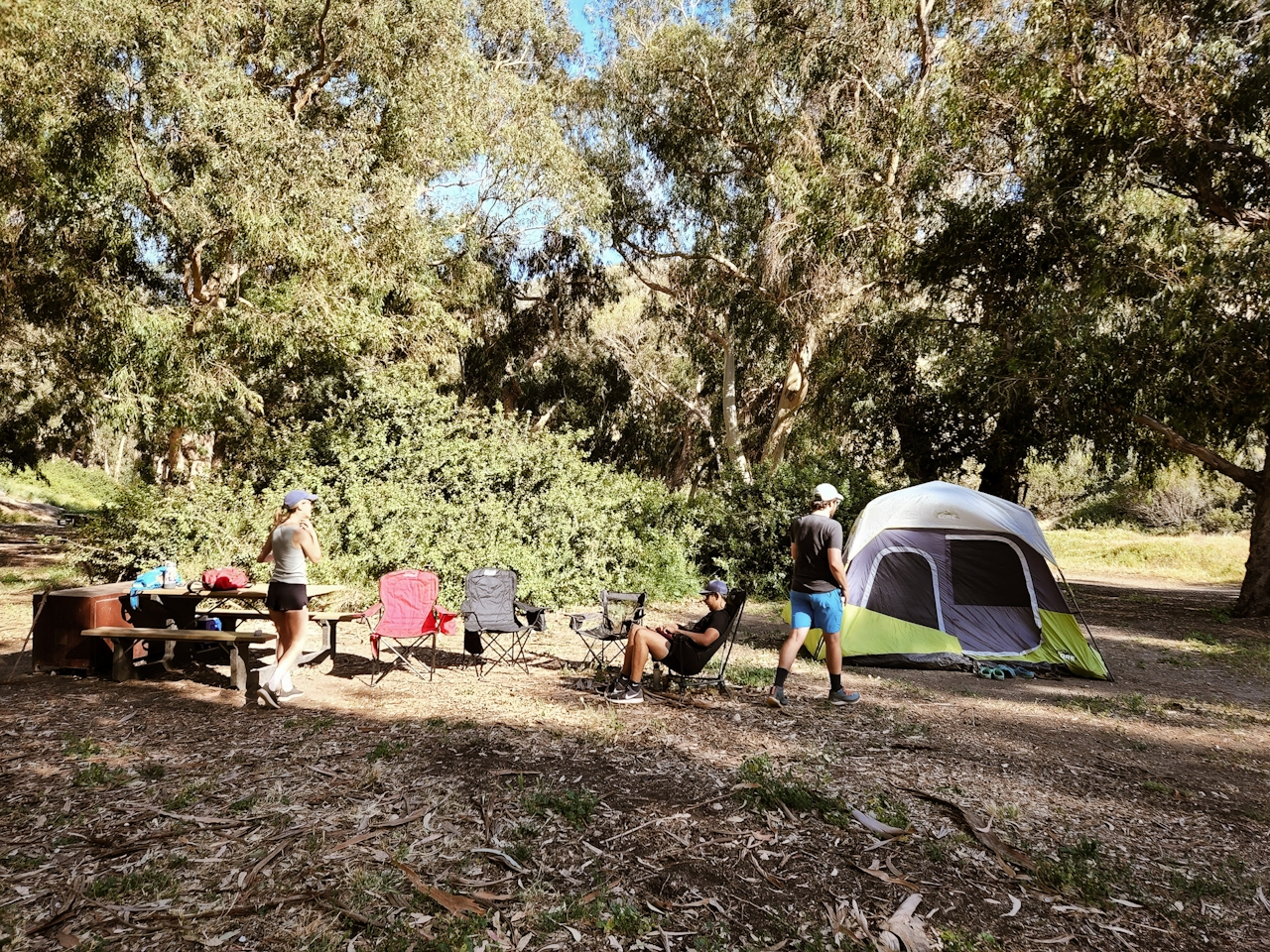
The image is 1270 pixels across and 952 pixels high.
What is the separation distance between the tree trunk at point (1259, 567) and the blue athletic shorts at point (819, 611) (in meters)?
9.46

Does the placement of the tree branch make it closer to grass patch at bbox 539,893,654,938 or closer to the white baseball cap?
the white baseball cap

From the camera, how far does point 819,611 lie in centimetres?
623

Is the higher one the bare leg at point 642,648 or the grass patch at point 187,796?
the bare leg at point 642,648

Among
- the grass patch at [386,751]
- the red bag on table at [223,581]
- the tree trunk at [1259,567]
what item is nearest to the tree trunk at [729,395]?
the tree trunk at [1259,567]

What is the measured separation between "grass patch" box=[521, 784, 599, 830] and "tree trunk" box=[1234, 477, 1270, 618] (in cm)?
1204

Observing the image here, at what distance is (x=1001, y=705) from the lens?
656cm

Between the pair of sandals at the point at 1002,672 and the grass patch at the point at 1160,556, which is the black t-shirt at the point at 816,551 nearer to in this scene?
the pair of sandals at the point at 1002,672

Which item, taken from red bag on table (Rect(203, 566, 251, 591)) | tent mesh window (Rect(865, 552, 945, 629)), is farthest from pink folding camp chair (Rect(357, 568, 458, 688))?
tent mesh window (Rect(865, 552, 945, 629))

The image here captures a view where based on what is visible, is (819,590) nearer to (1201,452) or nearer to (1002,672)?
(1002,672)

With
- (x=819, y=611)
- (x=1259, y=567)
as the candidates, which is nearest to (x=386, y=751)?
(x=819, y=611)

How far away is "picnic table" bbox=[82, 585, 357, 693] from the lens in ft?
20.4

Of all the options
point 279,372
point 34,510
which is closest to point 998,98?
point 279,372

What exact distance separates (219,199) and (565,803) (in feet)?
29.9

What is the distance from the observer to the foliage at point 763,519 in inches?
504
